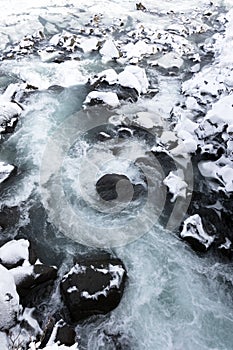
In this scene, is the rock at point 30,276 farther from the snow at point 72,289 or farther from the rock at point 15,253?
the snow at point 72,289

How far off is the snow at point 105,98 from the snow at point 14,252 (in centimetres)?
612

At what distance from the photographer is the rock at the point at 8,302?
531 centimetres

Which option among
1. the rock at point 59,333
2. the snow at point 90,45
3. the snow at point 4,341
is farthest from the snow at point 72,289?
the snow at point 90,45

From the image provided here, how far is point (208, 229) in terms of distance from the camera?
715cm

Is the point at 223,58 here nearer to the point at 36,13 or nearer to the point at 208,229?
the point at 208,229

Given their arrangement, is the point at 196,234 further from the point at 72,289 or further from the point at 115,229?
the point at 72,289

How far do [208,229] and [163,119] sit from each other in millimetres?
4671

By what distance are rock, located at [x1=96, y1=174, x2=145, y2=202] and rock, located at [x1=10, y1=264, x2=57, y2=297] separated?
91.2 inches

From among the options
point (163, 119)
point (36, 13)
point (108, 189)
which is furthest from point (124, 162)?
point (36, 13)

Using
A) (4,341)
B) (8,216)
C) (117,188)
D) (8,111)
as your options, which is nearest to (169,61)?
(8,111)

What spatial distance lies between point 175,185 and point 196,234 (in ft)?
4.89

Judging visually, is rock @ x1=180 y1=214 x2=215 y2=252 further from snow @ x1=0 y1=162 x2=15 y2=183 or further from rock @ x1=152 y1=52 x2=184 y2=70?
rock @ x1=152 y1=52 x2=184 y2=70

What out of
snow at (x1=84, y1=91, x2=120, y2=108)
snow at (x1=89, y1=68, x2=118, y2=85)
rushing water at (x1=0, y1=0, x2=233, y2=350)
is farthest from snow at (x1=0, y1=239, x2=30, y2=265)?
snow at (x1=89, y1=68, x2=118, y2=85)

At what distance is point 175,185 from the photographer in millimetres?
8062
